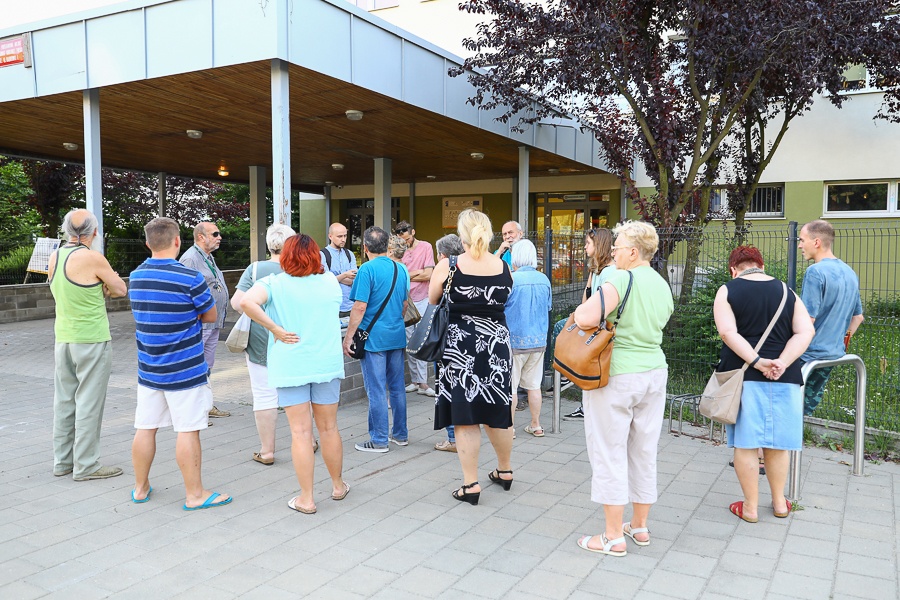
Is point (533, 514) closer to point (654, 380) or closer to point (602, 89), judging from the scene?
point (654, 380)

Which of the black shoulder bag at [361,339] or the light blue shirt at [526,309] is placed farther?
the light blue shirt at [526,309]

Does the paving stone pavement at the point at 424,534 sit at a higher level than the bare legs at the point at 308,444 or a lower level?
lower

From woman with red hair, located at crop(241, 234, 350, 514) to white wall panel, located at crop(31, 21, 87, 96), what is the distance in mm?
6240

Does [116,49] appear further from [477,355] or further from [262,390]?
[477,355]

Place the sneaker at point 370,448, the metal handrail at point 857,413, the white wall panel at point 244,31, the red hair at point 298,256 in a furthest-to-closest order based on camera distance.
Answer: the white wall panel at point 244,31 < the sneaker at point 370,448 < the metal handrail at point 857,413 < the red hair at point 298,256

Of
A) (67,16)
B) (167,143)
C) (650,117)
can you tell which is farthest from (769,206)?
(67,16)

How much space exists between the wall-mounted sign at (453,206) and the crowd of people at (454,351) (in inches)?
627

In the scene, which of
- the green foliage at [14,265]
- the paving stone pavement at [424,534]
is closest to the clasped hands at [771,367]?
the paving stone pavement at [424,534]

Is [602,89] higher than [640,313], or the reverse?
[602,89]

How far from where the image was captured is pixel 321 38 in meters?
7.51

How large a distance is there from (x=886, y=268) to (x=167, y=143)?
40.9ft

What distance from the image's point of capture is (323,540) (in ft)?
12.3

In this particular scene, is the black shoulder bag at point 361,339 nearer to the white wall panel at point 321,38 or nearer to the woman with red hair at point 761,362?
the woman with red hair at point 761,362

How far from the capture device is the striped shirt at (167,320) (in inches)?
156
